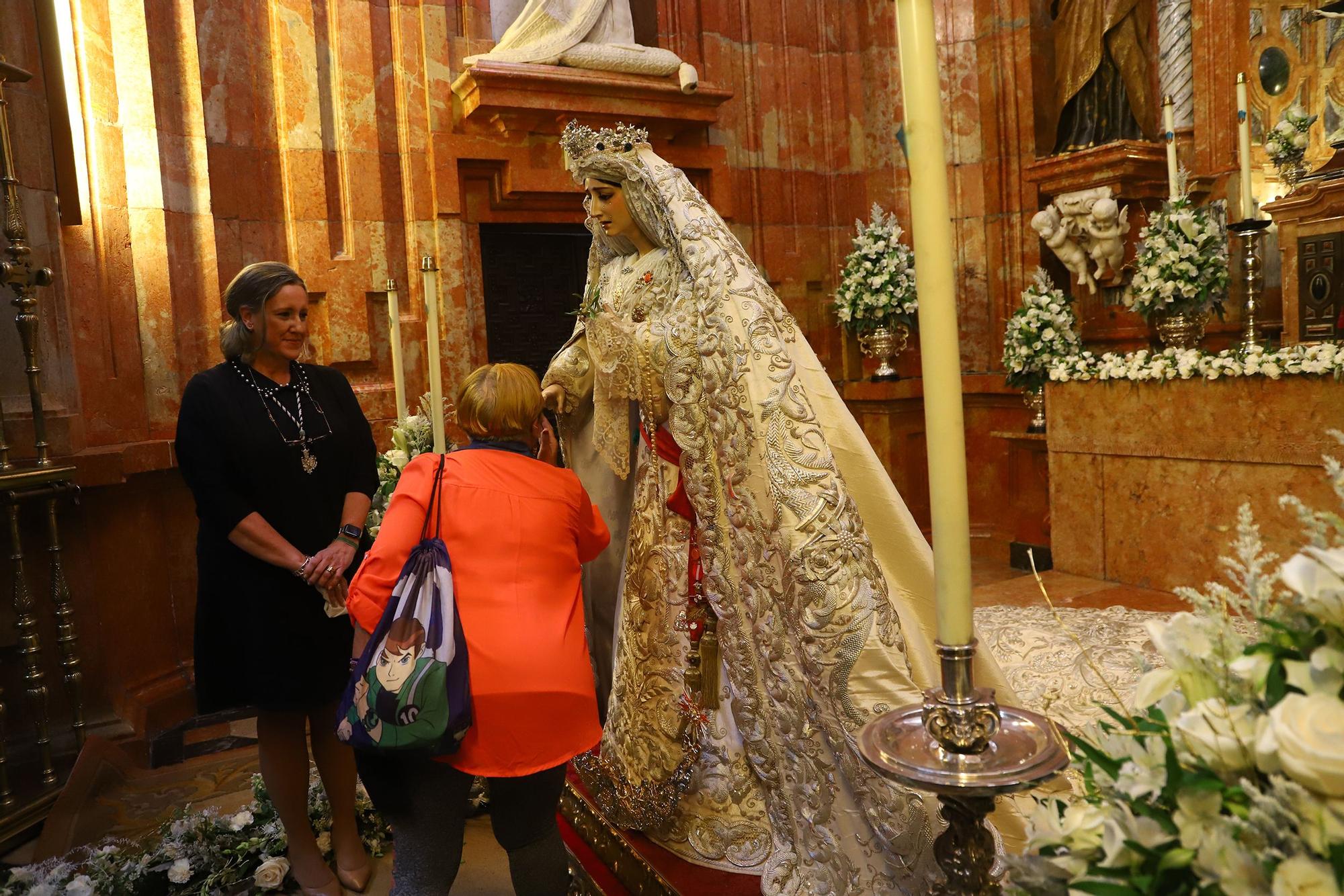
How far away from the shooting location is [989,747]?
1076 mm

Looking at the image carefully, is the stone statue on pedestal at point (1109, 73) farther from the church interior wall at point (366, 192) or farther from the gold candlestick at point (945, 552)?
the gold candlestick at point (945, 552)

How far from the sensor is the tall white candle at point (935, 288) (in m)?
1.05

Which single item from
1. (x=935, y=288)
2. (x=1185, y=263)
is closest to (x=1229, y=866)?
(x=935, y=288)

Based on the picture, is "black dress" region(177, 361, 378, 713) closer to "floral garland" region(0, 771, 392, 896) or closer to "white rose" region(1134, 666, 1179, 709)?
"floral garland" region(0, 771, 392, 896)

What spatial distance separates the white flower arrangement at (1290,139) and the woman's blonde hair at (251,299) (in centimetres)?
559

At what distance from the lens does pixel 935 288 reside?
1059mm

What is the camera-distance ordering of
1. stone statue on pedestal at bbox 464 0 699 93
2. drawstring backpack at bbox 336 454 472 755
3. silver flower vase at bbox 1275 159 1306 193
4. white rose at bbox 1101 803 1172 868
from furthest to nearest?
stone statue on pedestal at bbox 464 0 699 93, silver flower vase at bbox 1275 159 1306 193, drawstring backpack at bbox 336 454 472 755, white rose at bbox 1101 803 1172 868

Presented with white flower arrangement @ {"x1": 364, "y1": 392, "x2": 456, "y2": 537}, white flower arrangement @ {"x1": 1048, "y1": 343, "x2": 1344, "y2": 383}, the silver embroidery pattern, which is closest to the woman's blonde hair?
white flower arrangement @ {"x1": 364, "y1": 392, "x2": 456, "y2": 537}

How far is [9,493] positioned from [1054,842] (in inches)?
141

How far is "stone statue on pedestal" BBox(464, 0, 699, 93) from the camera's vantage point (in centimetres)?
648

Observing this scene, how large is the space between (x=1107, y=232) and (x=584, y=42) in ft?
12.8

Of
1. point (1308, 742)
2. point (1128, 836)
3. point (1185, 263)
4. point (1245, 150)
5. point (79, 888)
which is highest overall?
point (1245, 150)

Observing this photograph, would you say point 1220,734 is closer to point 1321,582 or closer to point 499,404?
point 1321,582

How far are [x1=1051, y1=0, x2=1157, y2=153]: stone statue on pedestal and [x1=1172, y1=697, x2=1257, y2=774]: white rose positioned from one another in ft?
23.1
